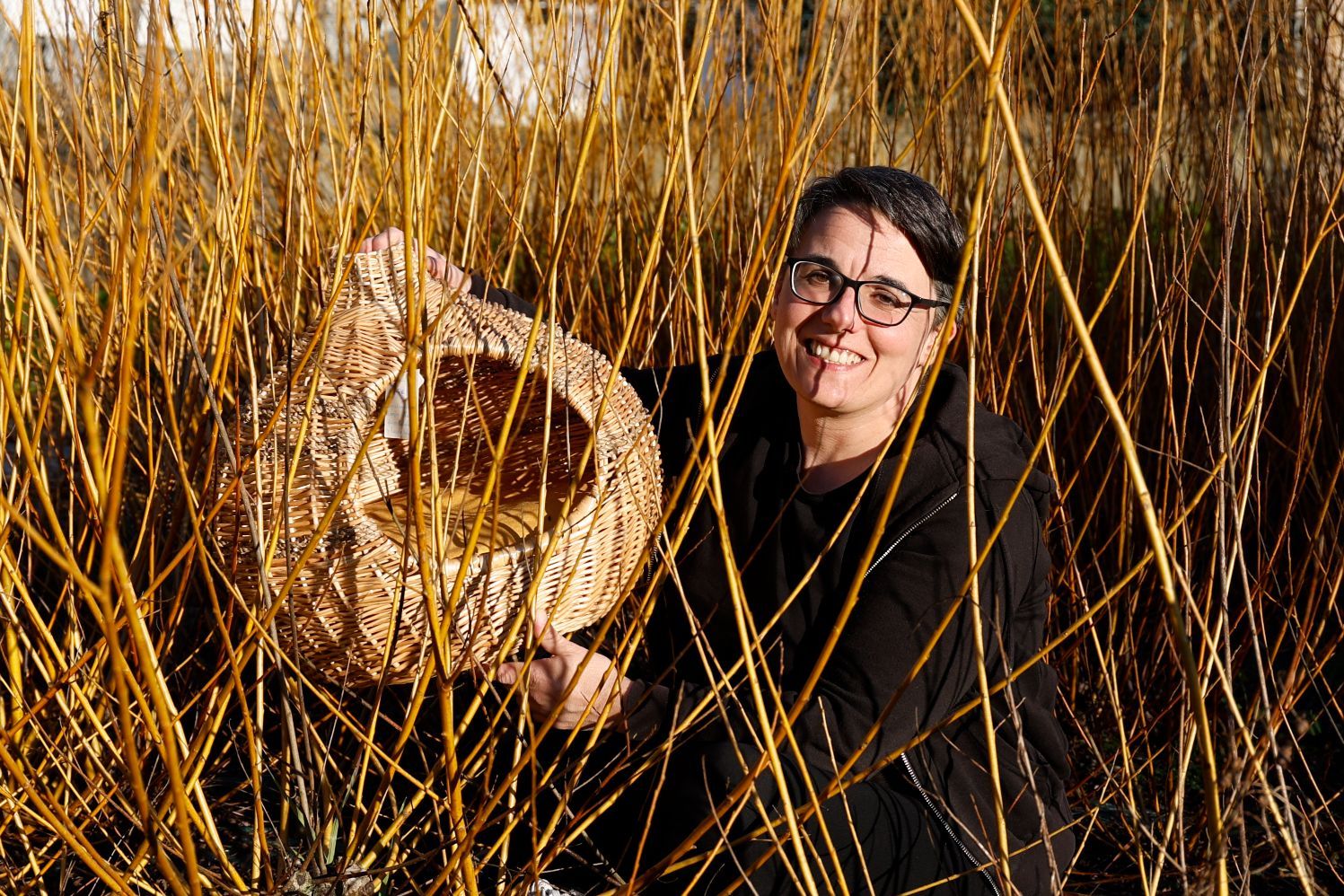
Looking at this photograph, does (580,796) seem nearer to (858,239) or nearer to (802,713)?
(802,713)

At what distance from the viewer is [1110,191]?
6.30ft

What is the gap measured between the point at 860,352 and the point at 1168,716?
773 mm

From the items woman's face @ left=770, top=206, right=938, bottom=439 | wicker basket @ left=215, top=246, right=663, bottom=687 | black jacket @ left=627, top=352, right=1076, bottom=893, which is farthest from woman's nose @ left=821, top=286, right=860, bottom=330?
wicker basket @ left=215, top=246, right=663, bottom=687

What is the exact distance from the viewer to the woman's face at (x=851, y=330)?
1.19m

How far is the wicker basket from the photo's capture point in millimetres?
955

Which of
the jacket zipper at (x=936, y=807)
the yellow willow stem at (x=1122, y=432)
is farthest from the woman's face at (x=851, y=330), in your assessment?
the yellow willow stem at (x=1122, y=432)

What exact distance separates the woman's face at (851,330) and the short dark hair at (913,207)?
0.01 metres

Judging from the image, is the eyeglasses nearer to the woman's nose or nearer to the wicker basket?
the woman's nose

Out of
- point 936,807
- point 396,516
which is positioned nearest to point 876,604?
point 936,807

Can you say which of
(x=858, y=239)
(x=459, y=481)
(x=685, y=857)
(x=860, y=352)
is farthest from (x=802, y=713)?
(x=459, y=481)

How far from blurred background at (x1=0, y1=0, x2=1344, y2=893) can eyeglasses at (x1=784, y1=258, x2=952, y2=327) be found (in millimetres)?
93

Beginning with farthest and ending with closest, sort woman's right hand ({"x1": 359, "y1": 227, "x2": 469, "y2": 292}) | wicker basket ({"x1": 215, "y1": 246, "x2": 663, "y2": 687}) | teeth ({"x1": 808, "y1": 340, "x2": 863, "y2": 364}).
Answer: woman's right hand ({"x1": 359, "y1": 227, "x2": 469, "y2": 292}) < teeth ({"x1": 808, "y1": 340, "x2": 863, "y2": 364}) < wicker basket ({"x1": 215, "y1": 246, "x2": 663, "y2": 687})

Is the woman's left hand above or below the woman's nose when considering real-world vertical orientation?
below

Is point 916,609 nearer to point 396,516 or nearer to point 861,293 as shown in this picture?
point 861,293
